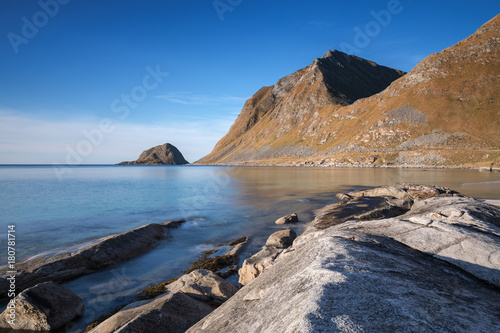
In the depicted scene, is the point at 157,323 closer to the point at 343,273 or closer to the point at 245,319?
the point at 245,319

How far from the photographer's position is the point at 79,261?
12.0 m

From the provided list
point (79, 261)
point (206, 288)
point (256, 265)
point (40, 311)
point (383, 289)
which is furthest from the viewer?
point (79, 261)

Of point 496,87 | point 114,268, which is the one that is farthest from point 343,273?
point 496,87

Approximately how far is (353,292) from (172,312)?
5380 mm

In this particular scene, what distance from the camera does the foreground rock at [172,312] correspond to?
241 inches

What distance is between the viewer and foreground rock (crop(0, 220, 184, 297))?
1058 cm

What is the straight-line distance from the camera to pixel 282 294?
3.71m

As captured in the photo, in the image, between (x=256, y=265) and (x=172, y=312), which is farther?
(x=256, y=265)

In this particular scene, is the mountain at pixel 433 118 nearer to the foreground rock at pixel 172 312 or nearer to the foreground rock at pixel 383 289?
the foreground rock at pixel 383 289

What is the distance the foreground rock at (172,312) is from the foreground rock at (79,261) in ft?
18.7

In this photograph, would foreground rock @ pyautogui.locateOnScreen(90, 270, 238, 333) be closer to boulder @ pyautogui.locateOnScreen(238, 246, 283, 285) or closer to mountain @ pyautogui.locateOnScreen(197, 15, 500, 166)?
boulder @ pyautogui.locateOnScreen(238, 246, 283, 285)

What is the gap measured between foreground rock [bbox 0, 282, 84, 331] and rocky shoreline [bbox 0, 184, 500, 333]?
3 centimetres

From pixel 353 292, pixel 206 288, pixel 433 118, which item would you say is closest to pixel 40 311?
pixel 206 288

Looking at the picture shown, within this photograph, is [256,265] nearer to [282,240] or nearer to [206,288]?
[206,288]
